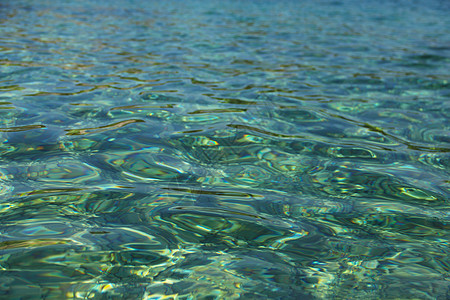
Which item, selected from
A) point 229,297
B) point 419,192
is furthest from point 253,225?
point 419,192

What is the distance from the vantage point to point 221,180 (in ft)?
7.57

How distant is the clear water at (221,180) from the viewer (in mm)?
1513

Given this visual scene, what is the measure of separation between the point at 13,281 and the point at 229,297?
76 cm

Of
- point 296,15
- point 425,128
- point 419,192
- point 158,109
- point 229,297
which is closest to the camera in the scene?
point 229,297

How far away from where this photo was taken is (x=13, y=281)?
1.41 metres

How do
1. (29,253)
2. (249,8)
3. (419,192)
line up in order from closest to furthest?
(29,253)
(419,192)
(249,8)

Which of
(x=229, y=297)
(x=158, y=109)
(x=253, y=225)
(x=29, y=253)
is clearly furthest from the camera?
(x=158, y=109)

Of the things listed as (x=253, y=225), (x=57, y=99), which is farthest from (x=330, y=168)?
(x=57, y=99)

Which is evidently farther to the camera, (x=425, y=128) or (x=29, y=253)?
(x=425, y=128)

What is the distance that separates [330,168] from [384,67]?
13.0ft

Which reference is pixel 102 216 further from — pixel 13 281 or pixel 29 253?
pixel 13 281

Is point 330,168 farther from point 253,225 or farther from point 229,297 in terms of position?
point 229,297

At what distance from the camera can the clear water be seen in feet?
4.96

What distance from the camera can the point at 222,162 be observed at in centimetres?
257
